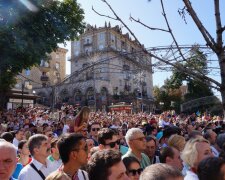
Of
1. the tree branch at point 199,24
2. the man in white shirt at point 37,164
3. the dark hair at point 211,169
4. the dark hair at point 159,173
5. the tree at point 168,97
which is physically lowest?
the man in white shirt at point 37,164

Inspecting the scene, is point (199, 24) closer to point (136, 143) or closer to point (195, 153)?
point (195, 153)

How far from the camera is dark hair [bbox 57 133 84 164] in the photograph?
10.7 ft

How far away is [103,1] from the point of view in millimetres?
2348

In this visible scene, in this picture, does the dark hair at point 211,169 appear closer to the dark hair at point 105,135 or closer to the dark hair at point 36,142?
the dark hair at point 105,135

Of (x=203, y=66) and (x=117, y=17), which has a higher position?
(x=117, y=17)

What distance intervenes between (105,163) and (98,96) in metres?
44.0

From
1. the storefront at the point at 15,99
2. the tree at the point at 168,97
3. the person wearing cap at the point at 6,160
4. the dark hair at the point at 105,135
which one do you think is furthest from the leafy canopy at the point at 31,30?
the tree at the point at 168,97

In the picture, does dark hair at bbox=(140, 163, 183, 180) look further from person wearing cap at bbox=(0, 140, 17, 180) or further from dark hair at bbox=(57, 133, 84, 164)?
person wearing cap at bbox=(0, 140, 17, 180)

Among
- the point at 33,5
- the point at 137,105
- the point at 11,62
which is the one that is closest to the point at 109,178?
the point at 11,62

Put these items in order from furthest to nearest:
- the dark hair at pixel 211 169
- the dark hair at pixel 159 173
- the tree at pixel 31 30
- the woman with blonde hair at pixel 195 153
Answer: the tree at pixel 31 30 < the woman with blonde hair at pixel 195 153 < the dark hair at pixel 211 169 < the dark hair at pixel 159 173

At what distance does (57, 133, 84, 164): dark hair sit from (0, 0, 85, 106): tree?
38.5 ft

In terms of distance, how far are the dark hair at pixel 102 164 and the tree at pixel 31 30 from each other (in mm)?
12389

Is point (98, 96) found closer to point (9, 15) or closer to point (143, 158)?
point (9, 15)

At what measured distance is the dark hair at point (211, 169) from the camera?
2678mm
